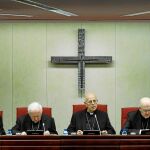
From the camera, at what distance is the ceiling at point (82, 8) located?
5680 mm

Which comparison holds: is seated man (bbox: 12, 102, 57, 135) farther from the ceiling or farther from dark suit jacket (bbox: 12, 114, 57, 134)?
the ceiling

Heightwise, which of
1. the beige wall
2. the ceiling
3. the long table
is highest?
the ceiling

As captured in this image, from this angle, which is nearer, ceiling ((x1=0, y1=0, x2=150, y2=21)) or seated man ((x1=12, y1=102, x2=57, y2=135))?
ceiling ((x1=0, y1=0, x2=150, y2=21))

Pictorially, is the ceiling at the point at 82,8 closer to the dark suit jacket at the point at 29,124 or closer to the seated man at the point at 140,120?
the seated man at the point at 140,120

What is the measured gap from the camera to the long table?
189 inches

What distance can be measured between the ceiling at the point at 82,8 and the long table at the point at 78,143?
1.75m

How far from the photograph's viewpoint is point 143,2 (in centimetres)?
568

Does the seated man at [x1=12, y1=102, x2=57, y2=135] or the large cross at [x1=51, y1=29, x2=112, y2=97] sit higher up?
the large cross at [x1=51, y1=29, x2=112, y2=97]

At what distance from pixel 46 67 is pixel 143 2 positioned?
3.16 metres

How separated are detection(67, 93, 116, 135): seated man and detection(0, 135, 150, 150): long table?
1401 mm

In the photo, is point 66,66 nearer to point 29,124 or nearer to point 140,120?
point 29,124

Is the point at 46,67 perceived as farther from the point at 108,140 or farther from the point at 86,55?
the point at 108,140

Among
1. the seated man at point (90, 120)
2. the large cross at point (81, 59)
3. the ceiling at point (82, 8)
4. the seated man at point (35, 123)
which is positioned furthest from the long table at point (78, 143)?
the large cross at point (81, 59)

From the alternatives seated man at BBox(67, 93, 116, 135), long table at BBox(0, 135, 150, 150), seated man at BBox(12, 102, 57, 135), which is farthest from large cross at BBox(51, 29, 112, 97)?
long table at BBox(0, 135, 150, 150)
